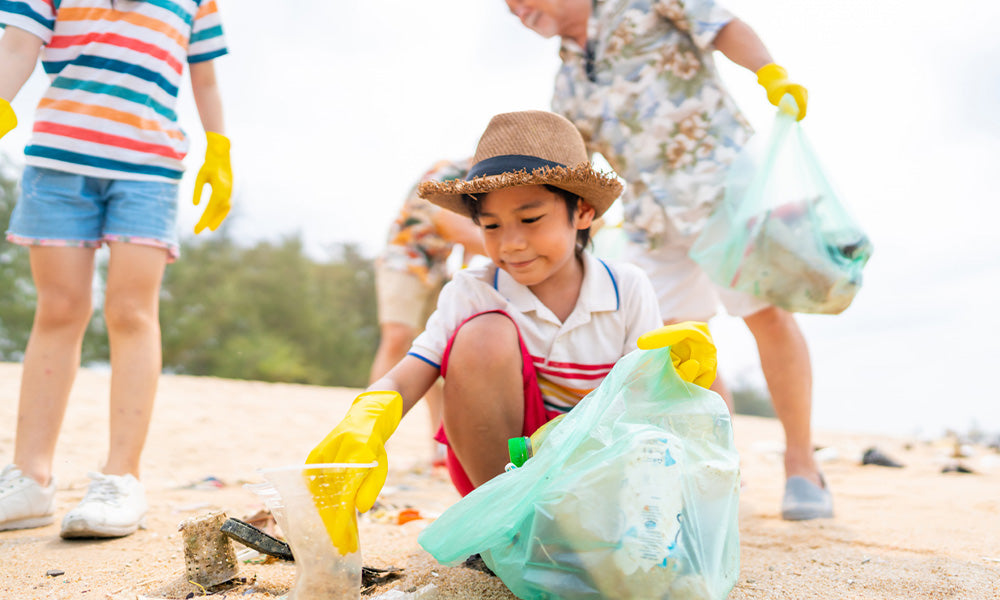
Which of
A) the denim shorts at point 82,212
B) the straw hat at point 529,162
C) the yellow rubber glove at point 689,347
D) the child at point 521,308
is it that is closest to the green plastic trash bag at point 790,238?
the child at point 521,308

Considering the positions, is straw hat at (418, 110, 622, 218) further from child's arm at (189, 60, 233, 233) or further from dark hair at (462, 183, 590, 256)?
child's arm at (189, 60, 233, 233)

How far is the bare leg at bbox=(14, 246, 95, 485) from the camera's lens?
189 centimetres

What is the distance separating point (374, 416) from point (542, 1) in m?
1.72

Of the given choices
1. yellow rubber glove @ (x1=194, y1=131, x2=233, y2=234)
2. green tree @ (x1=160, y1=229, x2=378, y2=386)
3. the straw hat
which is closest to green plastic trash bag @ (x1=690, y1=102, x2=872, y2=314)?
the straw hat

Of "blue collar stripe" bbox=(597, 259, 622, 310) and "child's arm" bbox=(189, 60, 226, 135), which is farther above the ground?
"child's arm" bbox=(189, 60, 226, 135)

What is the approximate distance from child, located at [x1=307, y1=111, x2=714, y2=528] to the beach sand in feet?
1.08

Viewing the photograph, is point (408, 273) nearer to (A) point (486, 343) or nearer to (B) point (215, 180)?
(B) point (215, 180)

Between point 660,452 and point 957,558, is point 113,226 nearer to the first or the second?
point 660,452

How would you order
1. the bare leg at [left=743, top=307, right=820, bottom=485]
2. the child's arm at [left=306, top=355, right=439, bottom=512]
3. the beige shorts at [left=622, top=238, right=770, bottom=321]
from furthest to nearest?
the beige shorts at [left=622, top=238, right=770, bottom=321]
the bare leg at [left=743, top=307, right=820, bottom=485]
the child's arm at [left=306, top=355, right=439, bottom=512]

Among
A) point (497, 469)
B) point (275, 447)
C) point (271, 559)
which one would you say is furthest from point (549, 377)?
point (275, 447)

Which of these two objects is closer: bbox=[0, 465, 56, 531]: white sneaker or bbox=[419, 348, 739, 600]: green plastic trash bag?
bbox=[419, 348, 739, 600]: green plastic trash bag

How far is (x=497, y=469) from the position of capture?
1.49 meters

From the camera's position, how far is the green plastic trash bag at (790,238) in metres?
1.90

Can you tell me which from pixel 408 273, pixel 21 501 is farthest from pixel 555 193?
pixel 408 273
